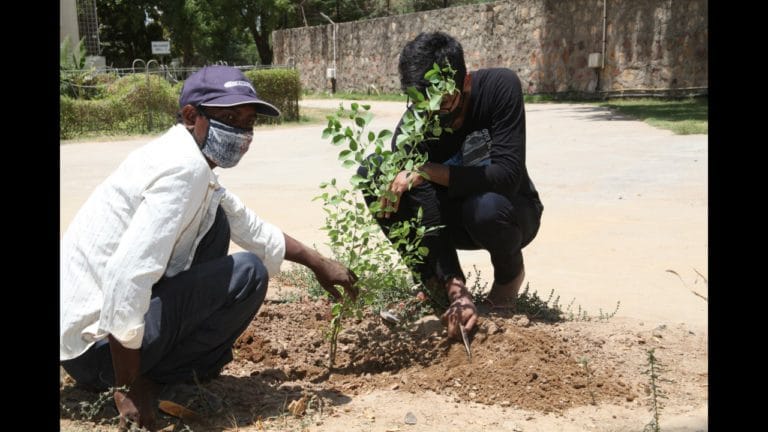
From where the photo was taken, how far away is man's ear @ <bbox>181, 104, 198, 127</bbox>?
111 inches

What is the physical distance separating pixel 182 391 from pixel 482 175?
1584mm

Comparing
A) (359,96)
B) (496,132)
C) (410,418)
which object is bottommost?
(410,418)

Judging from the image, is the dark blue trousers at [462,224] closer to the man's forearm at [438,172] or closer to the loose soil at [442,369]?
the man's forearm at [438,172]

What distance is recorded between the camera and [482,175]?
11.9 feet

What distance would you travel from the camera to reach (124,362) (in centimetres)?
257

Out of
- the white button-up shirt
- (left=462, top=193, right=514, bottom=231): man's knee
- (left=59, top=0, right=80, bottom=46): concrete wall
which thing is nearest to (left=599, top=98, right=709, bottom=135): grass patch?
(left=462, top=193, right=514, bottom=231): man's knee

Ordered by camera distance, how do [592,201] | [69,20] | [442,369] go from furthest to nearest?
[69,20] → [592,201] → [442,369]

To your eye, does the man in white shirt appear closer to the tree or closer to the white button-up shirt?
the white button-up shirt

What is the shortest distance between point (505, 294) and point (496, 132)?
31.7 inches

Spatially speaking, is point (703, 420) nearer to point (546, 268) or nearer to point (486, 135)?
point (486, 135)

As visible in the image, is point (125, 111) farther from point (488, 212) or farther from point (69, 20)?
point (488, 212)

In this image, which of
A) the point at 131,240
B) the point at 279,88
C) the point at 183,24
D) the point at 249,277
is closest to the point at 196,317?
the point at 249,277

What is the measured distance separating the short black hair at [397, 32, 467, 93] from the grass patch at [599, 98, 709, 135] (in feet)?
32.2

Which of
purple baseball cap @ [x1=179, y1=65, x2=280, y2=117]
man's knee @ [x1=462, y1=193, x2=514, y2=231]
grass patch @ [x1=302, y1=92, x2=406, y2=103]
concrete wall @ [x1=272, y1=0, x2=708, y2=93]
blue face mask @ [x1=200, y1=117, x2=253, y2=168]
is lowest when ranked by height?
man's knee @ [x1=462, y1=193, x2=514, y2=231]
